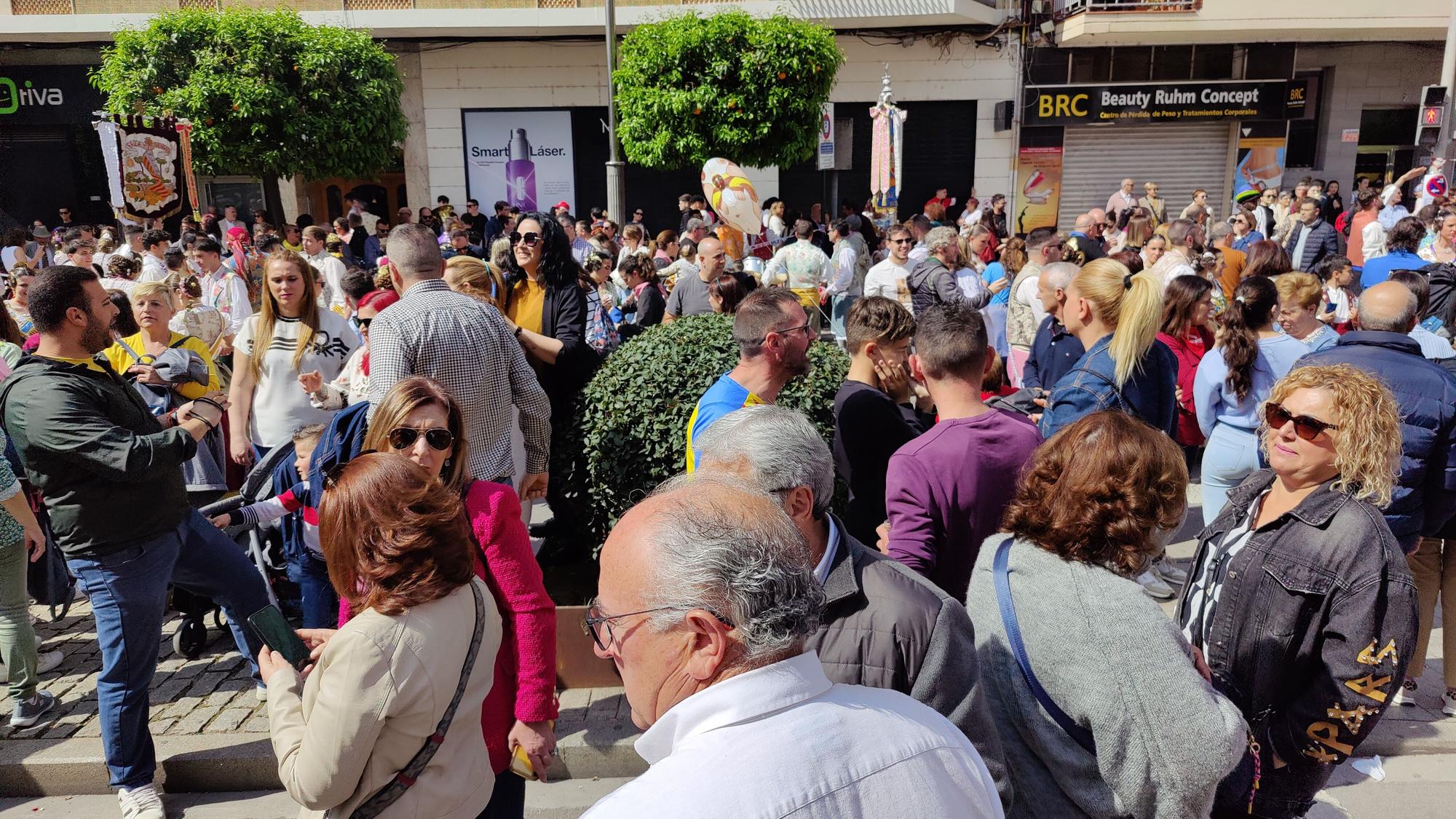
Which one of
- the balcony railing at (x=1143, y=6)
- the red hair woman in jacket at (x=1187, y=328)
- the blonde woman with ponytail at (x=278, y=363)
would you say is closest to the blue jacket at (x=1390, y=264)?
the red hair woman in jacket at (x=1187, y=328)

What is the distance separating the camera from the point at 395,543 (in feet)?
7.27

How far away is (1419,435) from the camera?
145 inches

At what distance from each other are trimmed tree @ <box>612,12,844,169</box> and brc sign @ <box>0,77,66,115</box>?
1377 cm

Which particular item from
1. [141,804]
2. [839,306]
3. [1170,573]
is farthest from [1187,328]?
[839,306]

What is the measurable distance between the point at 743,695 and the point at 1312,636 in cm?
191

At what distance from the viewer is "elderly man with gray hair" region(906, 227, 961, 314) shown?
7.90 m

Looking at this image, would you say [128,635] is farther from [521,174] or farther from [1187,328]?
[521,174]

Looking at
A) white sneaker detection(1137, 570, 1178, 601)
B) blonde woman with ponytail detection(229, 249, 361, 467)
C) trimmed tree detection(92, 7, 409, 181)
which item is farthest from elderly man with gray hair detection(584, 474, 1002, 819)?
trimmed tree detection(92, 7, 409, 181)

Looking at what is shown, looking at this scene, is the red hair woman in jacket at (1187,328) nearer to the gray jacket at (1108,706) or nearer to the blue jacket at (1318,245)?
the gray jacket at (1108,706)

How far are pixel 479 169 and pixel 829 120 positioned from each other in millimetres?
9120

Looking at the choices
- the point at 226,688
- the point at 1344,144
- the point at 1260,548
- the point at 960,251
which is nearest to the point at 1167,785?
the point at 1260,548

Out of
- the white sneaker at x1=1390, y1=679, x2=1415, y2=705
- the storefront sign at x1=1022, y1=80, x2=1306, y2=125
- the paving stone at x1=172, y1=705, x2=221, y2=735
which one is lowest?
the paving stone at x1=172, y1=705, x2=221, y2=735

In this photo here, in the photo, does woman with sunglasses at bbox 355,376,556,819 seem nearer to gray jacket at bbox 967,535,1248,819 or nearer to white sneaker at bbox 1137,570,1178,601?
gray jacket at bbox 967,535,1248,819

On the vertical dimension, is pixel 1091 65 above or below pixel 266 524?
above
